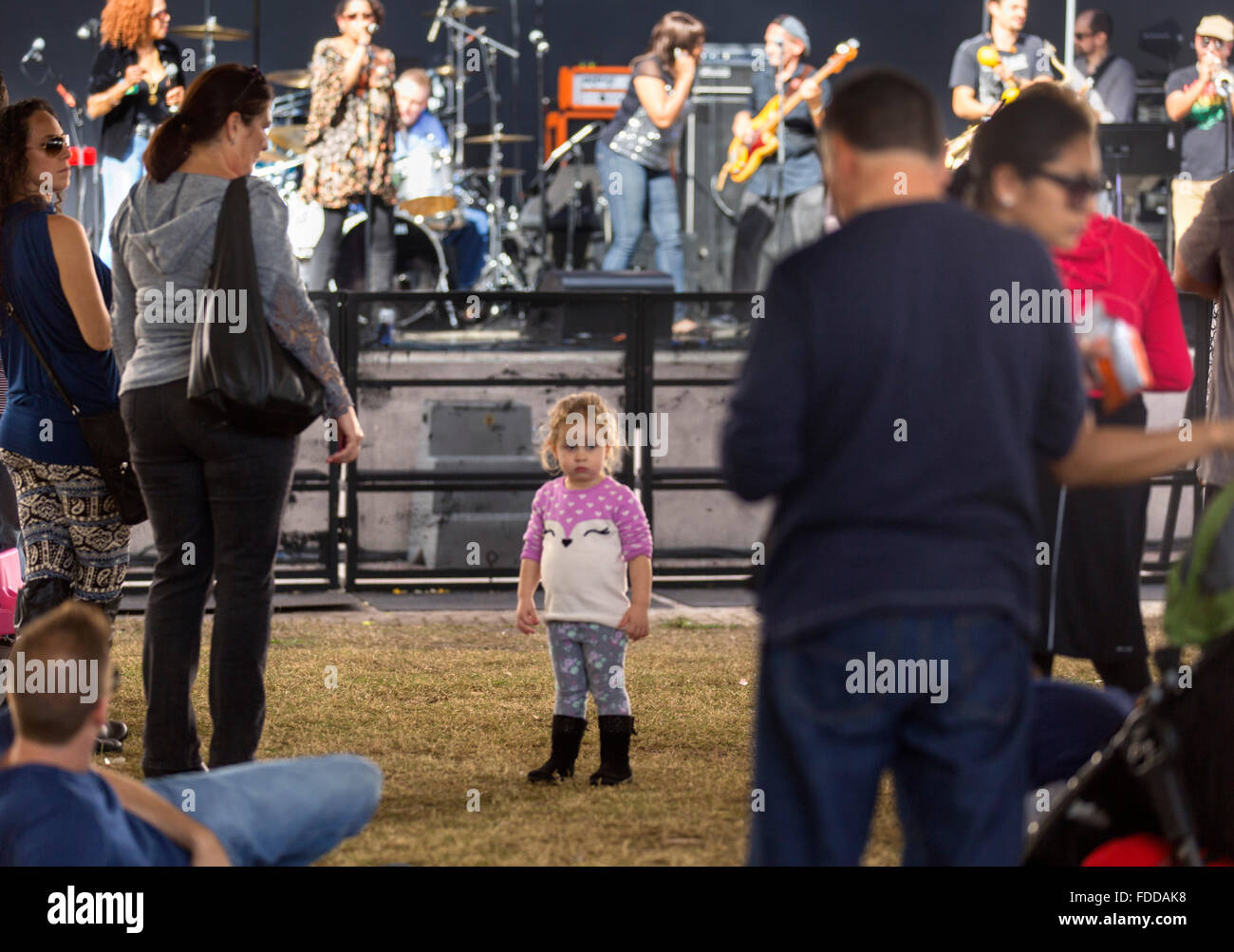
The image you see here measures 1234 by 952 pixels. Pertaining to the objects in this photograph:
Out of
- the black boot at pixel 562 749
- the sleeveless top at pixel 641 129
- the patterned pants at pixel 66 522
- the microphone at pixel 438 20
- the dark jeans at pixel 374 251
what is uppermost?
the microphone at pixel 438 20

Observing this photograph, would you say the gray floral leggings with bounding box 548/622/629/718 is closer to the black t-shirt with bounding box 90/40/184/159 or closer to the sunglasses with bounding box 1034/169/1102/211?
the sunglasses with bounding box 1034/169/1102/211

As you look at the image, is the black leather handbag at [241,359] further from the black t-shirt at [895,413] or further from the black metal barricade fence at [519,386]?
the black metal barricade fence at [519,386]

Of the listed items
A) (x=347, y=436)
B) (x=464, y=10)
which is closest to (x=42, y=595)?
(x=347, y=436)

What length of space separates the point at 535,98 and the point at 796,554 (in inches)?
638

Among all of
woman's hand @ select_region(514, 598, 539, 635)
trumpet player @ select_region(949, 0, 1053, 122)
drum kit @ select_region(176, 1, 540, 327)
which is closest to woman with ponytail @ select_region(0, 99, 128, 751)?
woman's hand @ select_region(514, 598, 539, 635)

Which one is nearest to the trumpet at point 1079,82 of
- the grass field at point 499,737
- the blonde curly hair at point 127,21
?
the grass field at point 499,737

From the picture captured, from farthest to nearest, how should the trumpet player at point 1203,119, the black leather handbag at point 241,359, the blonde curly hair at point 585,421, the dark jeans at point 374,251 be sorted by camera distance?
the trumpet player at point 1203,119 < the dark jeans at point 374,251 < the blonde curly hair at point 585,421 < the black leather handbag at point 241,359

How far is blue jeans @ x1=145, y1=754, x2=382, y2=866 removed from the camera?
2.70 metres

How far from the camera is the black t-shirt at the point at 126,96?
383 inches

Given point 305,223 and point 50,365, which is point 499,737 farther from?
point 305,223

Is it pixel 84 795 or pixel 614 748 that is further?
pixel 614 748

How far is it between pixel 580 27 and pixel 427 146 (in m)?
4.62

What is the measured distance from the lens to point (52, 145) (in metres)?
4.50

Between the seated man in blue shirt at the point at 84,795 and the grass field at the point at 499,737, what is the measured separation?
95 centimetres
